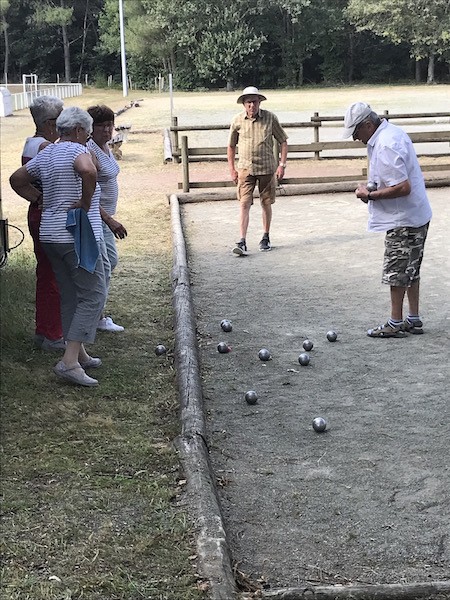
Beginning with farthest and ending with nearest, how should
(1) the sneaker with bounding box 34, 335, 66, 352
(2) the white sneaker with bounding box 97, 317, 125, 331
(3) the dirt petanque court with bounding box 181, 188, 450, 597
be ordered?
1. (2) the white sneaker with bounding box 97, 317, 125, 331
2. (1) the sneaker with bounding box 34, 335, 66, 352
3. (3) the dirt petanque court with bounding box 181, 188, 450, 597

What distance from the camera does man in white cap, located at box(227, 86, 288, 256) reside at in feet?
31.1

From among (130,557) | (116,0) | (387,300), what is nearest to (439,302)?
(387,300)

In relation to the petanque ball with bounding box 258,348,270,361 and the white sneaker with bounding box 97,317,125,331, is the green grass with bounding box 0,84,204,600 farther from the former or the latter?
the petanque ball with bounding box 258,348,270,361

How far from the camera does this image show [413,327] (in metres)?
6.72

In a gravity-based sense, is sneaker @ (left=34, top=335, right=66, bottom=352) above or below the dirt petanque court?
above

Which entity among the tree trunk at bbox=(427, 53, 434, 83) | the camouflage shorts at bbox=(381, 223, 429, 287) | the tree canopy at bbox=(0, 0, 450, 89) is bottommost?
the camouflage shorts at bbox=(381, 223, 429, 287)

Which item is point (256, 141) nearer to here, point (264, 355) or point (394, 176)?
point (394, 176)

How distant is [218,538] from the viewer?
341 centimetres

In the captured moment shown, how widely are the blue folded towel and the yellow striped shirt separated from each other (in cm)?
459

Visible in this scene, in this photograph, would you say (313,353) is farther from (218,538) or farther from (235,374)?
(218,538)

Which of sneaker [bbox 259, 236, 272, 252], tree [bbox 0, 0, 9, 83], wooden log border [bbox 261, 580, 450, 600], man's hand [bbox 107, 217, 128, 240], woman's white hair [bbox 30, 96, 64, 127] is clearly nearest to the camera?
wooden log border [bbox 261, 580, 450, 600]

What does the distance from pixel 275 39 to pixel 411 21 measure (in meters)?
11.1

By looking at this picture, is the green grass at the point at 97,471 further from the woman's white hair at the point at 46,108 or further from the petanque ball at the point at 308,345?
the woman's white hair at the point at 46,108

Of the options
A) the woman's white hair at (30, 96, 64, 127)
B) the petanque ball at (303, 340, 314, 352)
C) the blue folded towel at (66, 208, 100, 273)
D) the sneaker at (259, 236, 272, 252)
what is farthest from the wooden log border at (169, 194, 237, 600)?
the sneaker at (259, 236, 272, 252)
